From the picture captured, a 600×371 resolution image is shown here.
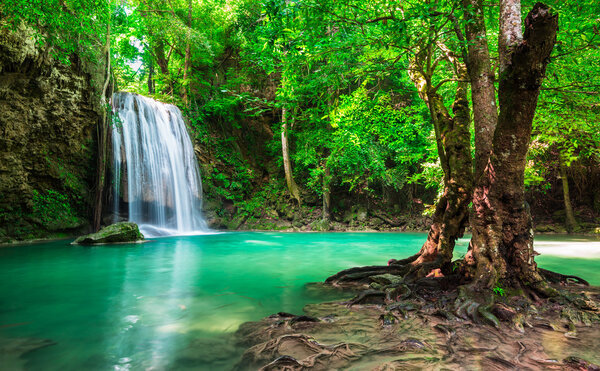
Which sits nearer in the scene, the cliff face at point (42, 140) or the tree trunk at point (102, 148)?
the cliff face at point (42, 140)

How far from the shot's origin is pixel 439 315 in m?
3.37

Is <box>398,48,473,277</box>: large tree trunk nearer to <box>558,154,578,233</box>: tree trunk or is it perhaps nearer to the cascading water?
the cascading water

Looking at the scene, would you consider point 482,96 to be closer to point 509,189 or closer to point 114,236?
point 509,189

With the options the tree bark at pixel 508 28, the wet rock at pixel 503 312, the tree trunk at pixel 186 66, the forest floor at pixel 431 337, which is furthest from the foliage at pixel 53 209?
the tree bark at pixel 508 28

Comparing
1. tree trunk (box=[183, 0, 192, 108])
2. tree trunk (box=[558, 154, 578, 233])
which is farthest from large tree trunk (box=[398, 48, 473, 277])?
tree trunk (box=[183, 0, 192, 108])

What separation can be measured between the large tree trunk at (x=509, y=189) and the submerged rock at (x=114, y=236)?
430 inches

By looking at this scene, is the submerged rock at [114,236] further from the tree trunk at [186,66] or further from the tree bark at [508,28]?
the tree bark at [508,28]

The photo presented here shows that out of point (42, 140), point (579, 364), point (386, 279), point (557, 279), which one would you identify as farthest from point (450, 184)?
point (42, 140)

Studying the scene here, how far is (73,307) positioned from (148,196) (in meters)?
11.6

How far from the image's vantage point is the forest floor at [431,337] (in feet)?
7.71

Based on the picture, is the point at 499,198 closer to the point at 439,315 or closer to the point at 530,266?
the point at 530,266

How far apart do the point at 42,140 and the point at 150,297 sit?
10180mm

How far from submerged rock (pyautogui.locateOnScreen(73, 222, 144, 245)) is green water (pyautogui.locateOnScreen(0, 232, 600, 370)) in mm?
1138

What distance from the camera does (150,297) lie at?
4.74m
